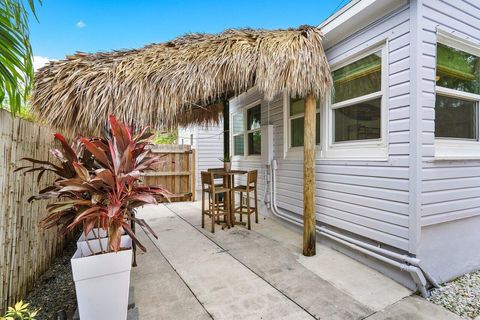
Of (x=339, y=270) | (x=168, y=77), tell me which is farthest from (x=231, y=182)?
(x=339, y=270)

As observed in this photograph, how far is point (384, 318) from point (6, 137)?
3586 millimetres

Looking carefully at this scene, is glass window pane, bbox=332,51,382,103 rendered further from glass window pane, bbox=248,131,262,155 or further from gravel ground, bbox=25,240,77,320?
gravel ground, bbox=25,240,77,320

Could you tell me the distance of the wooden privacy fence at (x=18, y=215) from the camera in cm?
204

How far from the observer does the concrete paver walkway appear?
7.11 feet

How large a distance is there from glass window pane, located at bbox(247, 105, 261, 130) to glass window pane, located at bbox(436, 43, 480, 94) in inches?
140

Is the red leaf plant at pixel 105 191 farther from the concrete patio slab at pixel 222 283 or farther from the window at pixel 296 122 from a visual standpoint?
the window at pixel 296 122

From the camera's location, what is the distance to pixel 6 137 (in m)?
2.09

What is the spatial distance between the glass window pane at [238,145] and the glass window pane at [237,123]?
20cm

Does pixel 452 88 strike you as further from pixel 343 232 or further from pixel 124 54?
pixel 124 54

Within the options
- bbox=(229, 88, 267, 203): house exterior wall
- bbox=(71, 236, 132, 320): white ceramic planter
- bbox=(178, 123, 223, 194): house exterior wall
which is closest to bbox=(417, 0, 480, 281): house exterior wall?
bbox=(71, 236, 132, 320): white ceramic planter

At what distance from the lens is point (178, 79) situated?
3.20 m

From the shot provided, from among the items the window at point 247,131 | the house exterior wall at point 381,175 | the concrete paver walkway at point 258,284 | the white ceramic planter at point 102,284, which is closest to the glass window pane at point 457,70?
the house exterior wall at point 381,175

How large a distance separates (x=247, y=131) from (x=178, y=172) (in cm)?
256

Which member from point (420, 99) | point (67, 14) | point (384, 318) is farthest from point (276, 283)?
point (67, 14)
